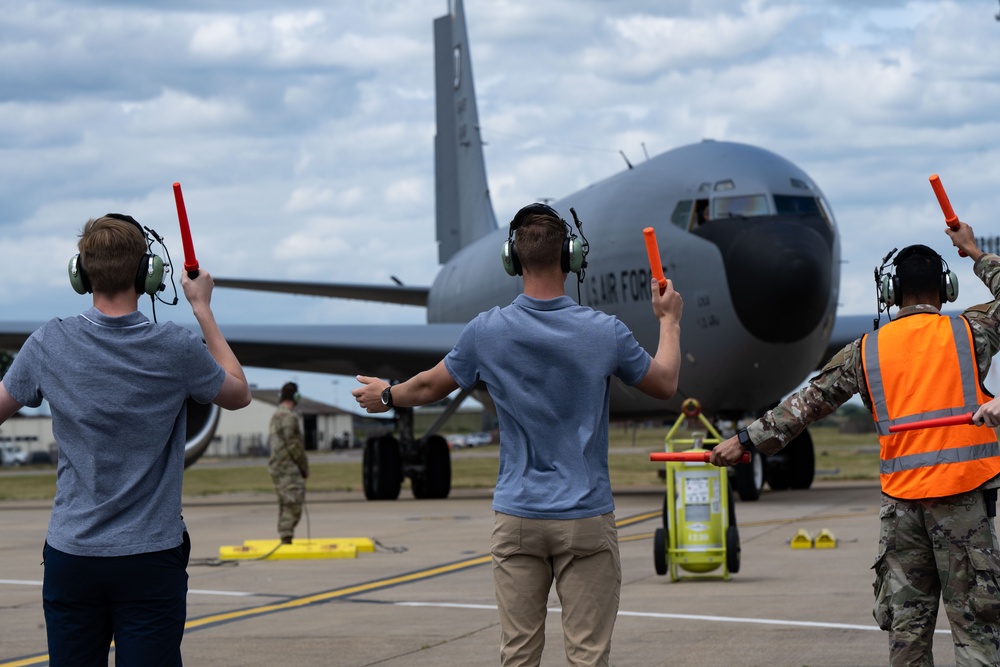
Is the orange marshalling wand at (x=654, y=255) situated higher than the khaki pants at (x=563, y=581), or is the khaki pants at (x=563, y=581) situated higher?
the orange marshalling wand at (x=654, y=255)

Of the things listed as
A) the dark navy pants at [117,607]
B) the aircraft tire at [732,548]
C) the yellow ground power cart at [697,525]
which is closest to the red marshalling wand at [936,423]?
the dark navy pants at [117,607]

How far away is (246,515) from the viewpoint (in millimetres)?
18906

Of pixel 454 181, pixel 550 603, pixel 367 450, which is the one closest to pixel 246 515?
pixel 367 450

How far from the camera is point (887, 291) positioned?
5.17 m

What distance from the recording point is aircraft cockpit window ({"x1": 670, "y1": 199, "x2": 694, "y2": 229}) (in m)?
17.1

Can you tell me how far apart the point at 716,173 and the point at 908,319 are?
12.5 metres

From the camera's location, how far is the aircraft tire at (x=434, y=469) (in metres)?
21.9

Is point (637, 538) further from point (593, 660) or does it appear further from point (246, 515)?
point (593, 660)

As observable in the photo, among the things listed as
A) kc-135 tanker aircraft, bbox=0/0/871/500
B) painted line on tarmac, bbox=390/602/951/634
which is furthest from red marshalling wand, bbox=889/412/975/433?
kc-135 tanker aircraft, bbox=0/0/871/500

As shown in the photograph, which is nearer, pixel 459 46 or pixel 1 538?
pixel 1 538

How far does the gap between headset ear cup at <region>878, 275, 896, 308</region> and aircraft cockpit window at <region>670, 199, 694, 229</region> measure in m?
11.9

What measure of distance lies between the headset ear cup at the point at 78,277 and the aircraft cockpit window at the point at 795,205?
13.4m

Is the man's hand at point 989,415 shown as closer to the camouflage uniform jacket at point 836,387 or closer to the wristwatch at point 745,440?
the camouflage uniform jacket at point 836,387

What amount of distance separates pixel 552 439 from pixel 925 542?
1478mm
